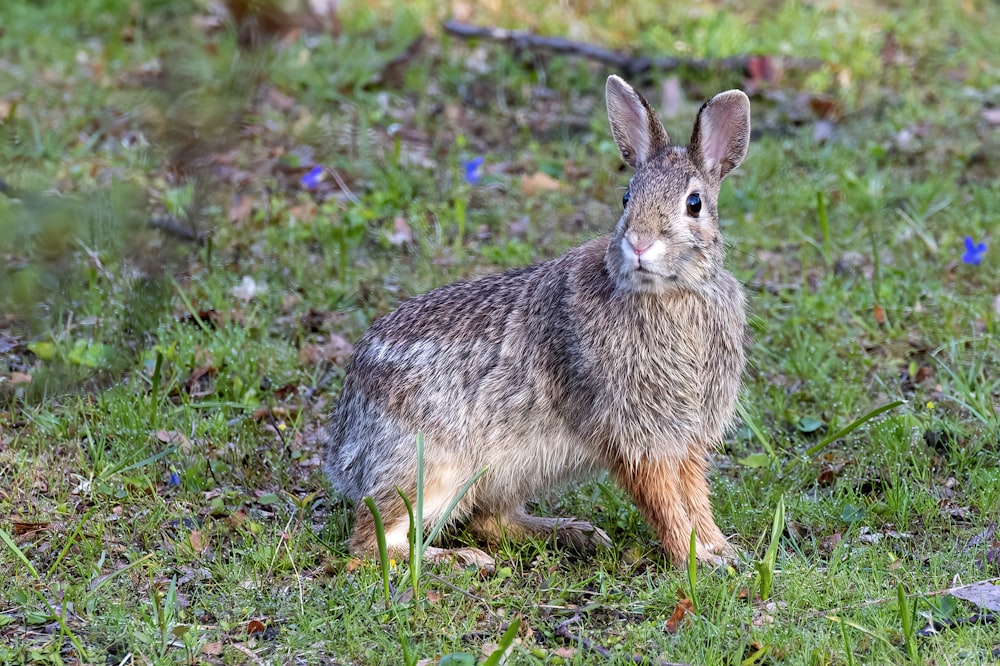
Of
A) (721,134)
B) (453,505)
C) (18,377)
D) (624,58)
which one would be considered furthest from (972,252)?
(18,377)

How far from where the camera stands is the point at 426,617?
3873mm

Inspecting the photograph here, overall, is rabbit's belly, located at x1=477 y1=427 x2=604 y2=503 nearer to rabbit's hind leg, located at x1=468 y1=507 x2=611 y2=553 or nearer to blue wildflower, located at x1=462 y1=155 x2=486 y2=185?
rabbit's hind leg, located at x1=468 y1=507 x2=611 y2=553

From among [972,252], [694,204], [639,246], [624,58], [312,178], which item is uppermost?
[624,58]

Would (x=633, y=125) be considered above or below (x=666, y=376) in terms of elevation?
above

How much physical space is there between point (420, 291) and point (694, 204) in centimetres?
247

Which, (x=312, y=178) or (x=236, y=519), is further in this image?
(x=312, y=178)

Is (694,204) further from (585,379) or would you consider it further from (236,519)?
(236,519)

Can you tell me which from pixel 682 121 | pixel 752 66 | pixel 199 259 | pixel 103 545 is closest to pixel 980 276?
pixel 682 121

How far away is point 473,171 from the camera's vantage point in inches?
281

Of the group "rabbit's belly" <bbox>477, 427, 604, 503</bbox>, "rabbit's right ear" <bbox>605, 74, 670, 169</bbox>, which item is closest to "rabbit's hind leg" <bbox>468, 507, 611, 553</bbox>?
"rabbit's belly" <bbox>477, 427, 604, 503</bbox>

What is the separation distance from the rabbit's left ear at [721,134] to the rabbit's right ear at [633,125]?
0.45ft

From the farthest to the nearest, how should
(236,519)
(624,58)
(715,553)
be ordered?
1. (624,58)
2. (236,519)
3. (715,553)

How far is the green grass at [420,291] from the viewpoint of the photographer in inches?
141

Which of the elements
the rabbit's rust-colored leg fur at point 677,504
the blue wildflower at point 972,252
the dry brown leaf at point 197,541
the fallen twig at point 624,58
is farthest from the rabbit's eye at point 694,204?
the fallen twig at point 624,58
